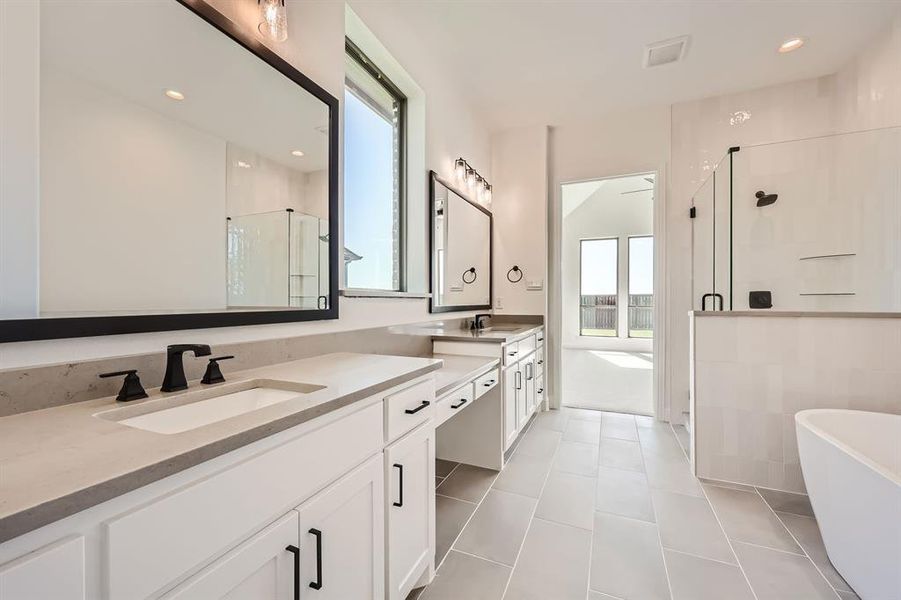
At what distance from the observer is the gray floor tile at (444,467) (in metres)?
2.37

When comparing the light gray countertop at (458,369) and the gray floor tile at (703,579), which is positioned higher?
the light gray countertop at (458,369)

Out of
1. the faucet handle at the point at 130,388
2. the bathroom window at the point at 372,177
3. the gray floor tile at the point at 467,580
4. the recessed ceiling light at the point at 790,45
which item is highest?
the recessed ceiling light at the point at 790,45

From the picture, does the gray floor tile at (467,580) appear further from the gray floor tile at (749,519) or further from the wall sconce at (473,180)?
the wall sconce at (473,180)

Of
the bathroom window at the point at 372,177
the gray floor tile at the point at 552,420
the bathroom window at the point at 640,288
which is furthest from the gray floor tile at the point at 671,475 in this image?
the bathroom window at the point at 640,288

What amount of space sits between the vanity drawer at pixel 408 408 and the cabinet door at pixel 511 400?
3.61 ft

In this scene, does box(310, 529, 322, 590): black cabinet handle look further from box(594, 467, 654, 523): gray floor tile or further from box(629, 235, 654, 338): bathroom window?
box(629, 235, 654, 338): bathroom window

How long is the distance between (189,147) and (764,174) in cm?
365

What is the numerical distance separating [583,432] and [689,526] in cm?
124

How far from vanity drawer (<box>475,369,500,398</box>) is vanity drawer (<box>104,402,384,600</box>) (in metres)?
1.18

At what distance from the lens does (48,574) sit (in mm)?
448

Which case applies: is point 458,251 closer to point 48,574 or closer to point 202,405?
point 202,405

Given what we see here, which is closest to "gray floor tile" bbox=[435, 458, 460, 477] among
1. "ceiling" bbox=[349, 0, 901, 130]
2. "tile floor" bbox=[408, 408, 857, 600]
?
"tile floor" bbox=[408, 408, 857, 600]

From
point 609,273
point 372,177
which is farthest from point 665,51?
point 609,273

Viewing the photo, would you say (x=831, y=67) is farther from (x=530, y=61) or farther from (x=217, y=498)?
(x=217, y=498)
